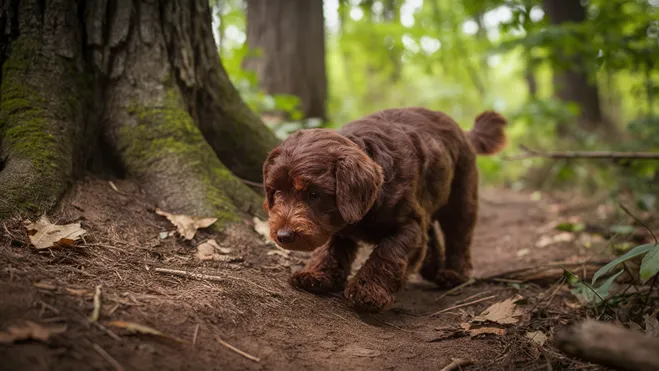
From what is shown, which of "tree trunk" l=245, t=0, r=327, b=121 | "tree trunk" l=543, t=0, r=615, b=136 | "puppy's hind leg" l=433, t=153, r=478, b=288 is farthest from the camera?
"tree trunk" l=543, t=0, r=615, b=136

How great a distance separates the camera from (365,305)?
3.22 metres

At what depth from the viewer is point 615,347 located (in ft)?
5.57

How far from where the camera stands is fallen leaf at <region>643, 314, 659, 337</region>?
2.56m

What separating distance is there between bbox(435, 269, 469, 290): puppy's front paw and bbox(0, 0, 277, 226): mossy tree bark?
71.3 inches

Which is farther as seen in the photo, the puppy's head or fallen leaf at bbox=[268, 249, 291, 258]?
fallen leaf at bbox=[268, 249, 291, 258]

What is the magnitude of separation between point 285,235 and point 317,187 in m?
0.37

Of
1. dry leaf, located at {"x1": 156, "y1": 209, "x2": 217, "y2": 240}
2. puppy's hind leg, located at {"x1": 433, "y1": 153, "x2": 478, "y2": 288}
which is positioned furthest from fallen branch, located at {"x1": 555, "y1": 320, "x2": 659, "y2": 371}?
puppy's hind leg, located at {"x1": 433, "y1": 153, "x2": 478, "y2": 288}

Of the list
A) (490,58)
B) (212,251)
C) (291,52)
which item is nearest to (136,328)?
(212,251)

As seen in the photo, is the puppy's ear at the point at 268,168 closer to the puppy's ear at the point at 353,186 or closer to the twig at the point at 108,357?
the puppy's ear at the point at 353,186

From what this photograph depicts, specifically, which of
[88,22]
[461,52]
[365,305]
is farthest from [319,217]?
[461,52]

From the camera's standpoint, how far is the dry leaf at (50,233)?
257 cm

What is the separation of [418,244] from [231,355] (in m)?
1.86

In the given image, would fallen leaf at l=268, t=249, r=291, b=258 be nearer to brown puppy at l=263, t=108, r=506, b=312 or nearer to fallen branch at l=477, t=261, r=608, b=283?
brown puppy at l=263, t=108, r=506, b=312

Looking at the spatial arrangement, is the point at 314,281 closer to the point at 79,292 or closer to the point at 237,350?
the point at 237,350
